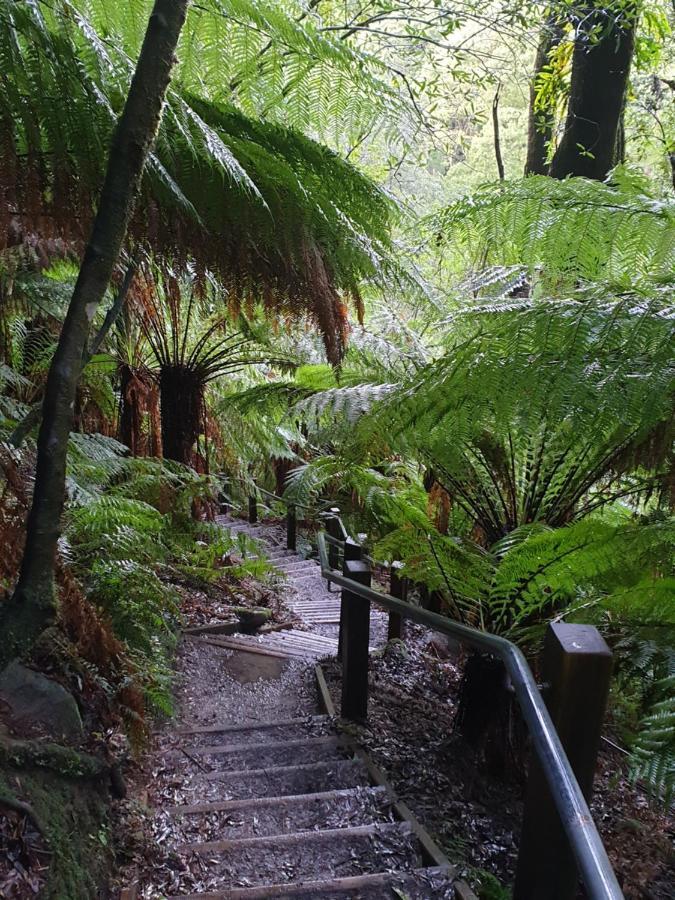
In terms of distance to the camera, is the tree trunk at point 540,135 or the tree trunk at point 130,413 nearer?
the tree trunk at point 130,413

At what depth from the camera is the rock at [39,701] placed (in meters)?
1.60

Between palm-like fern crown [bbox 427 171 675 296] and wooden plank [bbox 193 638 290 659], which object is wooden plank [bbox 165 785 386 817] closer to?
wooden plank [bbox 193 638 290 659]

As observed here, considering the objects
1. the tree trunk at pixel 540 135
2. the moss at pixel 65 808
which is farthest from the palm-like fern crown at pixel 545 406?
the tree trunk at pixel 540 135

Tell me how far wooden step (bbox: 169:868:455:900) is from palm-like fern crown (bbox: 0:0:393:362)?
4.63 feet

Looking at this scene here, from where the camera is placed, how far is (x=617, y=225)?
2.03m

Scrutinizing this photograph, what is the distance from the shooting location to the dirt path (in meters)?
1.62

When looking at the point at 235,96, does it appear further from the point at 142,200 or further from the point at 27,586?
the point at 27,586

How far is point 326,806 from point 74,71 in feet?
7.01

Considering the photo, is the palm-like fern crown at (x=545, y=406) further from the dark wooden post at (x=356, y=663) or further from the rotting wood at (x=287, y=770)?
the rotting wood at (x=287, y=770)

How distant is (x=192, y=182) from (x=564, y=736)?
1452mm

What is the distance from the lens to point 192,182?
1348mm

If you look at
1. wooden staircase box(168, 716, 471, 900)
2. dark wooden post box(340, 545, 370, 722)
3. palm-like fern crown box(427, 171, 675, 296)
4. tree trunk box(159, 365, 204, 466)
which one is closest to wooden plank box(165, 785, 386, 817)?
wooden staircase box(168, 716, 471, 900)

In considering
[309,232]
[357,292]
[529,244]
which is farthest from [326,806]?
[529,244]

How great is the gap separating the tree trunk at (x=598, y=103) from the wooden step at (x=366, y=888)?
2866 millimetres
